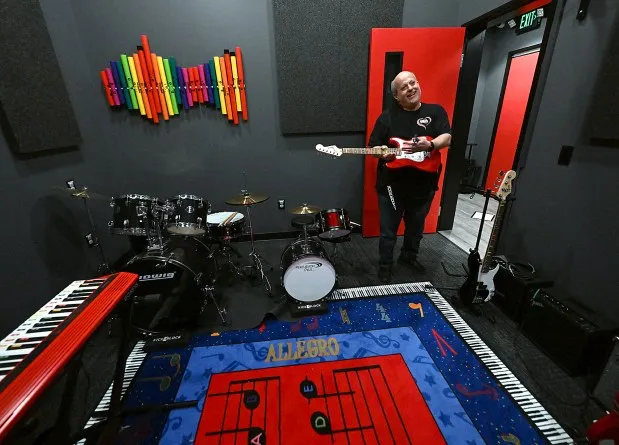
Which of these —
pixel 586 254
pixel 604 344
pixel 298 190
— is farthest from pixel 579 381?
pixel 298 190

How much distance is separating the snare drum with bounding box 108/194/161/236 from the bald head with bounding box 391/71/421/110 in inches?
80.5

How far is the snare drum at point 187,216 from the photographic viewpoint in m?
2.07

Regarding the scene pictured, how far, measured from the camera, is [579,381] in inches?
64.3

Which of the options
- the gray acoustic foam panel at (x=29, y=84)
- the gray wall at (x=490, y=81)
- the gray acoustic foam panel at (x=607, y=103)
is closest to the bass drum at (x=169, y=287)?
the gray acoustic foam panel at (x=29, y=84)

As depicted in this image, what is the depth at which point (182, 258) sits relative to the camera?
1936mm

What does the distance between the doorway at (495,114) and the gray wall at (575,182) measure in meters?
1.41

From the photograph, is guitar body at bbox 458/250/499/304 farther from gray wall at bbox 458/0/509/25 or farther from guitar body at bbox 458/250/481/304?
gray wall at bbox 458/0/509/25

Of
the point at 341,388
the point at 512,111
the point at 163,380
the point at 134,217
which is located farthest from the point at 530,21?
the point at 163,380

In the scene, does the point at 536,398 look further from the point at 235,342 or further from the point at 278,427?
the point at 235,342

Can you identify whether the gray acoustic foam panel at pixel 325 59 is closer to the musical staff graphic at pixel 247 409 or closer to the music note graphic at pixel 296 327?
the music note graphic at pixel 296 327

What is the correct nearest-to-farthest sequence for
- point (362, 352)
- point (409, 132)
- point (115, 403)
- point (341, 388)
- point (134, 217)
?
point (115, 403) → point (341, 388) → point (362, 352) → point (134, 217) → point (409, 132)

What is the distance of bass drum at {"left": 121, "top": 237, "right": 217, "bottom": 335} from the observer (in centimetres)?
184

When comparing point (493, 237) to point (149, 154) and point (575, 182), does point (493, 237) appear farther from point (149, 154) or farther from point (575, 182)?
point (149, 154)

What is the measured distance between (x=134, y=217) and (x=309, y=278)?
136cm
